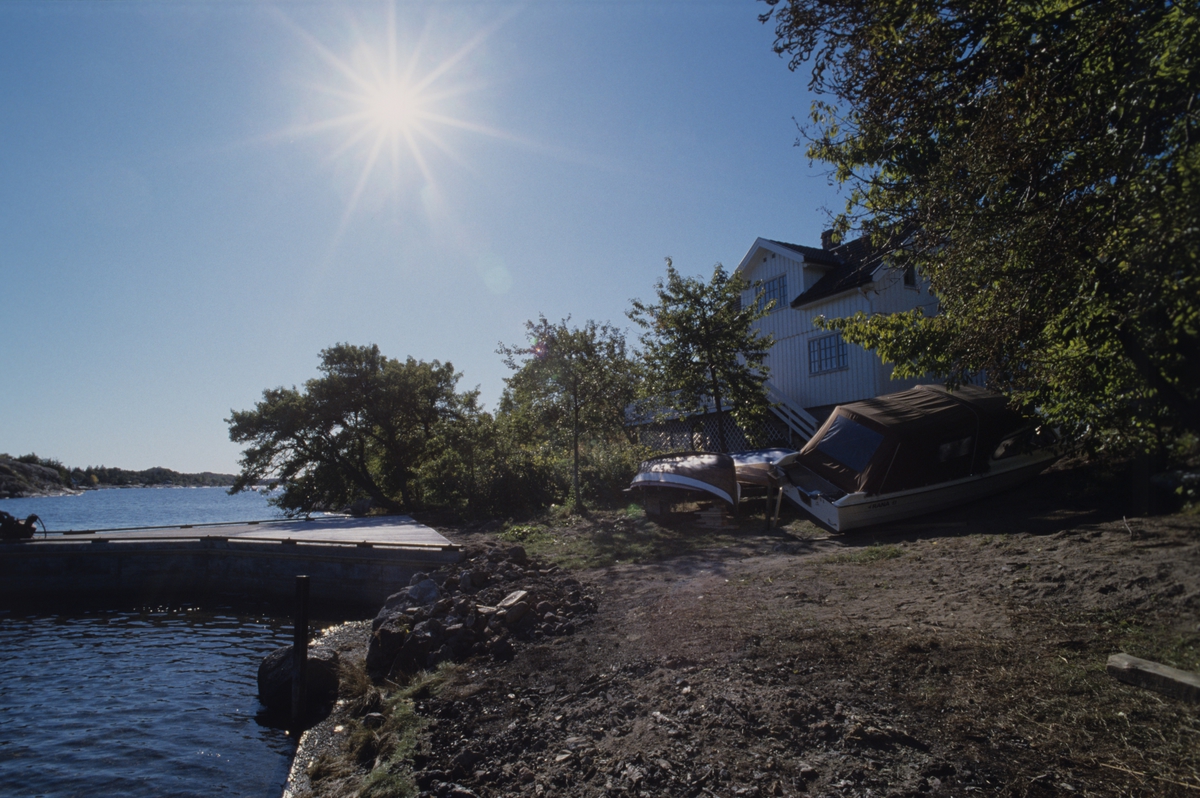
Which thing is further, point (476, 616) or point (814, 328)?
point (814, 328)

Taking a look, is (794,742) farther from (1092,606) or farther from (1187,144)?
(1187,144)

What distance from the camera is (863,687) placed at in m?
4.63

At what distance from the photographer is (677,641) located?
638 cm

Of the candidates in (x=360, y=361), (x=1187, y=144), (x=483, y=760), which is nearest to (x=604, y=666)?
(x=483, y=760)

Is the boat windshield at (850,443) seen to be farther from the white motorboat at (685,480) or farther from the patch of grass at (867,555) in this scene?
the patch of grass at (867,555)

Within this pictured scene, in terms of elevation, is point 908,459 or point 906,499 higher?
point 908,459

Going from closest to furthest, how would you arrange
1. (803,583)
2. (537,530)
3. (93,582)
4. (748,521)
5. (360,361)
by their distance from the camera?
(803,583), (748,521), (537,530), (93,582), (360,361)

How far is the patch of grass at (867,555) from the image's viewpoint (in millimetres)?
8914

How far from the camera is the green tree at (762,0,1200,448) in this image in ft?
13.1

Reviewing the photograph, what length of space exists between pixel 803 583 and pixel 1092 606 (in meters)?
3.07

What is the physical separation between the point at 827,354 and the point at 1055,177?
17268mm

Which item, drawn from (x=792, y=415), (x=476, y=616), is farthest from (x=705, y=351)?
(x=476, y=616)

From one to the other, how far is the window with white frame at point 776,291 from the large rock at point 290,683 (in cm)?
1863

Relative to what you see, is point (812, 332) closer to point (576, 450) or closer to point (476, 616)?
point (576, 450)
